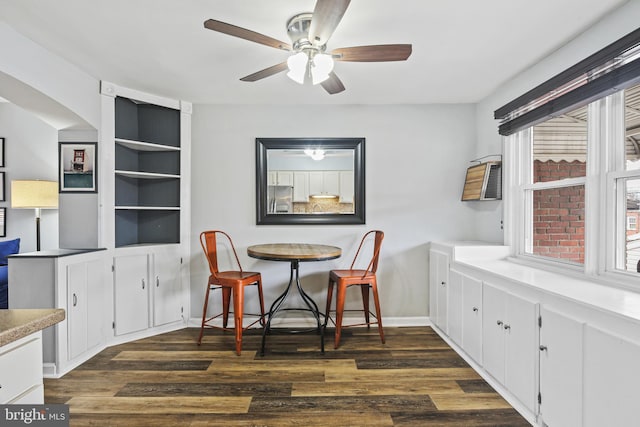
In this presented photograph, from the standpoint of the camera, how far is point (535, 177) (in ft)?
9.12

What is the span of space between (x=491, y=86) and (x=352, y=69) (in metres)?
1.37

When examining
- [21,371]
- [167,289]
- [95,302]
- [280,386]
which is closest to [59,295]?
[95,302]

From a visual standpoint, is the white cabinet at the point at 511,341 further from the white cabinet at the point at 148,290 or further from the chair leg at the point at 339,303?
the white cabinet at the point at 148,290

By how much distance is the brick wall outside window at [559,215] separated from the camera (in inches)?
90.4

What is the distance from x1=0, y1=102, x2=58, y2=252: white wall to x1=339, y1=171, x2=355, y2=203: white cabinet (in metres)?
3.60

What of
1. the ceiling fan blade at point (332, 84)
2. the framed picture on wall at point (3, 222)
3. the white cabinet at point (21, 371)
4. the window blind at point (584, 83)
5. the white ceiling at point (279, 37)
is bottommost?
the white cabinet at point (21, 371)

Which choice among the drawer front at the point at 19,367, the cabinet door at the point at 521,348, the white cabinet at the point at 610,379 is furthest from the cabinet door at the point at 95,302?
the white cabinet at the point at 610,379

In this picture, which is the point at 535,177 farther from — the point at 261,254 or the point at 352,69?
the point at 261,254

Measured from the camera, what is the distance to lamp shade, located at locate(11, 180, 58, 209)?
379 centimetres

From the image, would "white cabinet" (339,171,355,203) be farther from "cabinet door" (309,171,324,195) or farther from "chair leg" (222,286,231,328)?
"chair leg" (222,286,231,328)

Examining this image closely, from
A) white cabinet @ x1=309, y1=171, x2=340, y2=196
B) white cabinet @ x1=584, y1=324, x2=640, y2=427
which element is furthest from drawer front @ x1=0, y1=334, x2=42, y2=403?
white cabinet @ x1=309, y1=171, x2=340, y2=196

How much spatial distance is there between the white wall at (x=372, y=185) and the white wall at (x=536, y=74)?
0.18 m

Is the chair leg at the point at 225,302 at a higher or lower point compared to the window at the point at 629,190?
lower
